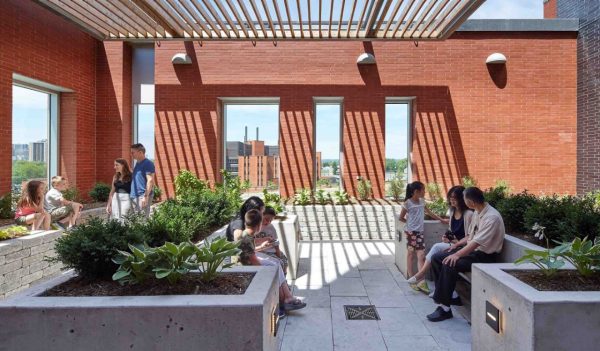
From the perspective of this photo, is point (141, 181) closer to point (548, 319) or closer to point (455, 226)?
point (455, 226)

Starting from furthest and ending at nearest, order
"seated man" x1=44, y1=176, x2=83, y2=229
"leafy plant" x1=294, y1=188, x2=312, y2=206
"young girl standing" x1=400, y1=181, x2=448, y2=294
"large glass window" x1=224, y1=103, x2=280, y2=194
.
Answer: "large glass window" x1=224, y1=103, x2=280, y2=194
"leafy plant" x1=294, y1=188, x2=312, y2=206
"seated man" x1=44, y1=176, x2=83, y2=229
"young girl standing" x1=400, y1=181, x2=448, y2=294

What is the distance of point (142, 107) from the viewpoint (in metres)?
10.7

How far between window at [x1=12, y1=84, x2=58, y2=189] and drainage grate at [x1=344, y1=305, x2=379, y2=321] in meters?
7.48

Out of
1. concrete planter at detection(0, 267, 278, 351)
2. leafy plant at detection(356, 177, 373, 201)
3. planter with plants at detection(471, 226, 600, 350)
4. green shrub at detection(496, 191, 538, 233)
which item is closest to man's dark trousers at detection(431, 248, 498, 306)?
planter with plants at detection(471, 226, 600, 350)

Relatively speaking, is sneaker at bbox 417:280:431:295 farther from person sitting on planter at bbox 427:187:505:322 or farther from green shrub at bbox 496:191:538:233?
green shrub at bbox 496:191:538:233

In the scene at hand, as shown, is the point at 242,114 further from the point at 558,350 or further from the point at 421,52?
the point at 558,350

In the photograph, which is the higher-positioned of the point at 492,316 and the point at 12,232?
the point at 12,232

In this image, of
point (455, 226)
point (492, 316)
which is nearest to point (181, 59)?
point (455, 226)

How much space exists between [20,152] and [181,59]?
3.92 meters

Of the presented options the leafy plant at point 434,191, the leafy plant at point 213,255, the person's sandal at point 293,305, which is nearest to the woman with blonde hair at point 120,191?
the person's sandal at point 293,305

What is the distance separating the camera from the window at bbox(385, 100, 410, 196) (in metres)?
9.91

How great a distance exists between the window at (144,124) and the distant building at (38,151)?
2.07 metres

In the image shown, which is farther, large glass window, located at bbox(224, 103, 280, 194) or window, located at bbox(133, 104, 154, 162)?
window, located at bbox(133, 104, 154, 162)

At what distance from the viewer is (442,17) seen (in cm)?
607
